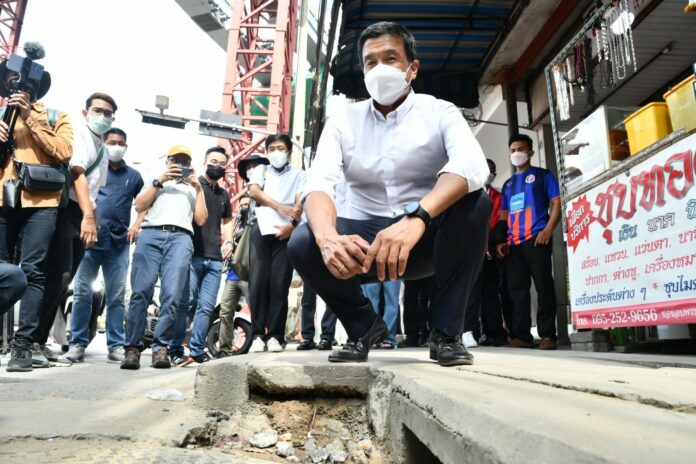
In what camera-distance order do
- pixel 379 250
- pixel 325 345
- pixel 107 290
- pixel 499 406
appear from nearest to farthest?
1. pixel 499 406
2. pixel 379 250
3. pixel 325 345
4. pixel 107 290

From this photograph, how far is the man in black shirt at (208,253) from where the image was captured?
4.56 metres

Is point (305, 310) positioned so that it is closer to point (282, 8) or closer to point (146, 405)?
point (146, 405)

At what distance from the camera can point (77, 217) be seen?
3756 mm

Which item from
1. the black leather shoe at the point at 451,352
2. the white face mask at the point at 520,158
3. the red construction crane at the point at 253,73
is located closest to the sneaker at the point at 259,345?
the black leather shoe at the point at 451,352

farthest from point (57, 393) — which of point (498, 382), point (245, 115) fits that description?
point (245, 115)

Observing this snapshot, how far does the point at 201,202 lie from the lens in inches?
171

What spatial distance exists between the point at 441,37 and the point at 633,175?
3.77 metres

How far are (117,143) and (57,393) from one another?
2985mm

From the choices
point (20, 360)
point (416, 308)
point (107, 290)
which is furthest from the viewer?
point (416, 308)

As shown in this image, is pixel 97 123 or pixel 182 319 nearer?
pixel 97 123

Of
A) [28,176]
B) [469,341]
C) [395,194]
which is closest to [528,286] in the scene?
[469,341]

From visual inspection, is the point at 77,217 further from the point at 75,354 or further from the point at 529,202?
the point at 529,202

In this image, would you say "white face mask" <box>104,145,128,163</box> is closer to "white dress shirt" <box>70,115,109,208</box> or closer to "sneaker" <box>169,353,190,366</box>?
"white dress shirt" <box>70,115,109,208</box>

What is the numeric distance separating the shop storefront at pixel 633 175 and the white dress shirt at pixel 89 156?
361cm
